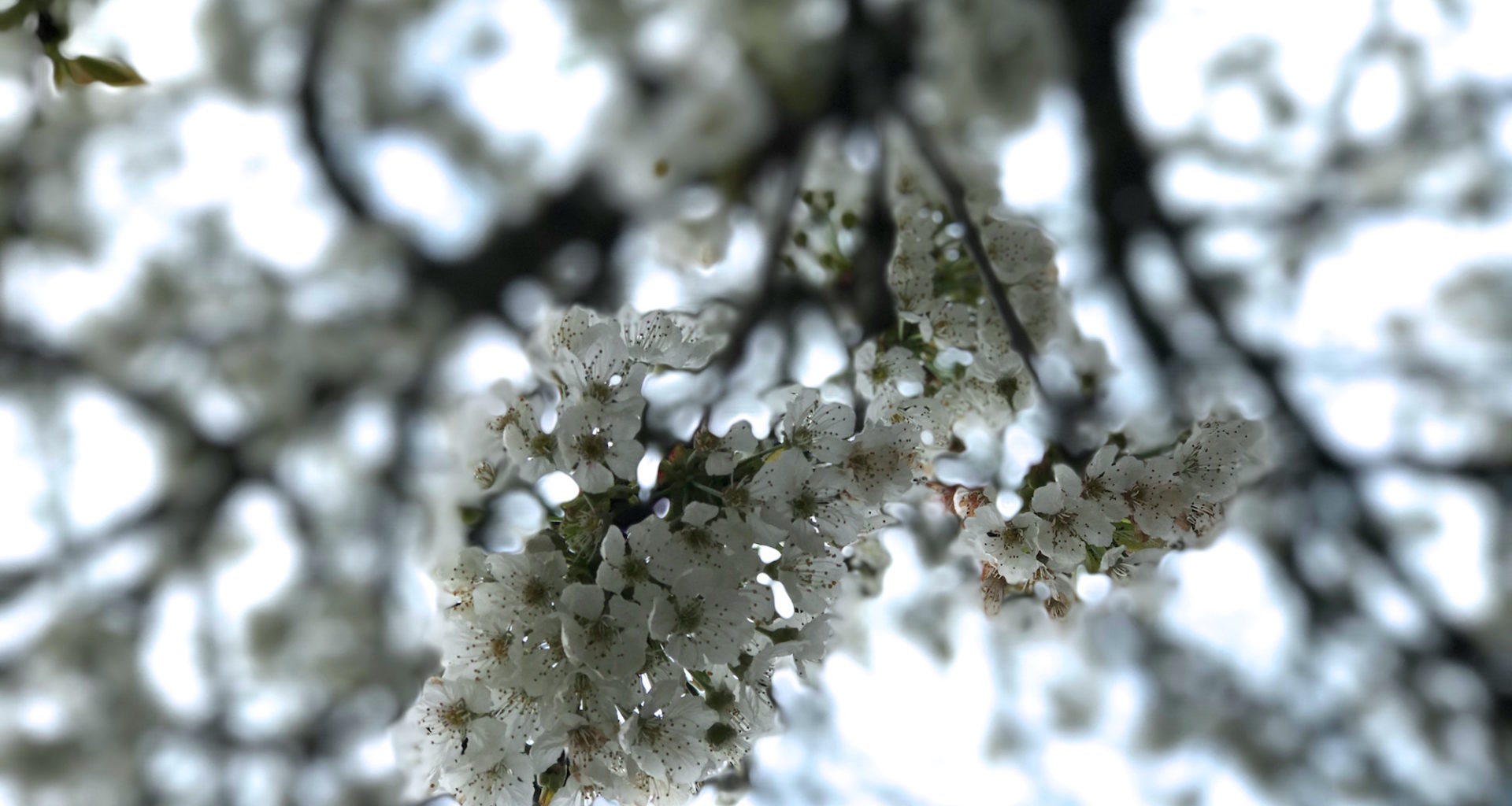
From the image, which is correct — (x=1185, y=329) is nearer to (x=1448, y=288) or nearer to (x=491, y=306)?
(x=1448, y=288)

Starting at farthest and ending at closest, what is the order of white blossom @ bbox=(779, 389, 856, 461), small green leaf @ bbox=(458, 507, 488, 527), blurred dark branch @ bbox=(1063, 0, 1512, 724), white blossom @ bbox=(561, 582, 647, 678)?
blurred dark branch @ bbox=(1063, 0, 1512, 724) < small green leaf @ bbox=(458, 507, 488, 527) < white blossom @ bbox=(779, 389, 856, 461) < white blossom @ bbox=(561, 582, 647, 678)

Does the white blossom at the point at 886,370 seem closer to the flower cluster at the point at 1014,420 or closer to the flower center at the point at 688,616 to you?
the flower cluster at the point at 1014,420

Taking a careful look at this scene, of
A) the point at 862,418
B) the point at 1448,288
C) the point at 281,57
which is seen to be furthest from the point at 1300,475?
the point at 281,57

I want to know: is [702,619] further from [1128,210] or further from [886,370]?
[1128,210]

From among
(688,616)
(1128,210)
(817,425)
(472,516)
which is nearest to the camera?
(688,616)

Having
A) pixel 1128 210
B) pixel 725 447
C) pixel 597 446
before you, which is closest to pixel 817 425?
pixel 725 447

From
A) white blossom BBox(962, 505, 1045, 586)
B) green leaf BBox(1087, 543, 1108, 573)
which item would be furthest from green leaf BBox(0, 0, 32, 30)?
green leaf BBox(1087, 543, 1108, 573)

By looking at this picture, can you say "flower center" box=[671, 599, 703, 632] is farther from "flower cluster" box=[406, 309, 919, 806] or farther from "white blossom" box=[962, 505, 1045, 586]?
"white blossom" box=[962, 505, 1045, 586]
